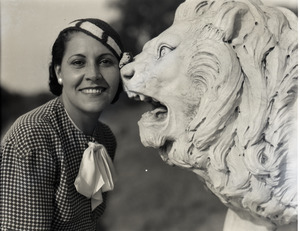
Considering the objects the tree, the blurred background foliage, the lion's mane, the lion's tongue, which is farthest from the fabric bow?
the blurred background foliage

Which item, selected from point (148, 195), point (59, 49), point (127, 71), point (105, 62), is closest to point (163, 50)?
point (127, 71)

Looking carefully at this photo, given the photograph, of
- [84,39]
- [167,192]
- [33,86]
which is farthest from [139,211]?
[84,39]

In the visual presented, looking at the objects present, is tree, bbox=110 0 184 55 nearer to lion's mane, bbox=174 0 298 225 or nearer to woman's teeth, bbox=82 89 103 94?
woman's teeth, bbox=82 89 103 94

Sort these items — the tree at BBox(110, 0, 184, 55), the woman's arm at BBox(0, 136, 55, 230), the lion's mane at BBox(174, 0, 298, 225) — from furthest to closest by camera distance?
Answer: the tree at BBox(110, 0, 184, 55), the woman's arm at BBox(0, 136, 55, 230), the lion's mane at BBox(174, 0, 298, 225)

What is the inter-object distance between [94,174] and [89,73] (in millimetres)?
259

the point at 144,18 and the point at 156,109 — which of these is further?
the point at 144,18

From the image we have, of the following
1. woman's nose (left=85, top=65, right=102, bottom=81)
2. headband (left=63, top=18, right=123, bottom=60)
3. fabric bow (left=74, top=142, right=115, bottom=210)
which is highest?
headband (left=63, top=18, right=123, bottom=60)

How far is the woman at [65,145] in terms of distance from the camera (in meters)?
1.09

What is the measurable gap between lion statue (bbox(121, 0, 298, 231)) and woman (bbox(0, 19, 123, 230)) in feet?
0.52

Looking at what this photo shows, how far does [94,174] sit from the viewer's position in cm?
120

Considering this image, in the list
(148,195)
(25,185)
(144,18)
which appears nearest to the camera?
(25,185)

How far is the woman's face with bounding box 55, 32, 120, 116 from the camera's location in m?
1.12

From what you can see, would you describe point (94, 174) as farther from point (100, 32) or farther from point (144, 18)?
point (144, 18)

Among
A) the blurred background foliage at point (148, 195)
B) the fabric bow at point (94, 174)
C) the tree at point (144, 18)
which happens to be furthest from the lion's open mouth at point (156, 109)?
the blurred background foliage at point (148, 195)
